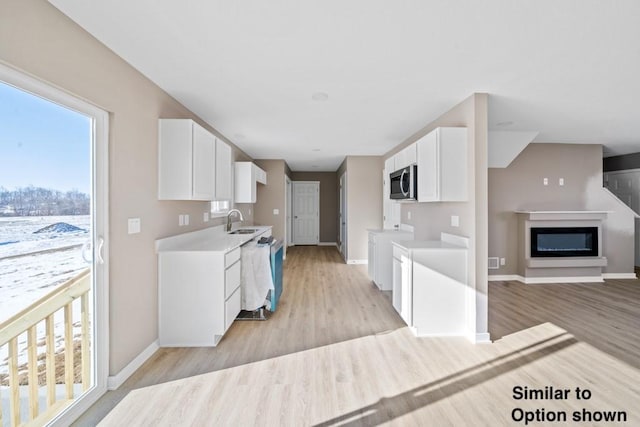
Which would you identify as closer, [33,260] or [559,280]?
[33,260]

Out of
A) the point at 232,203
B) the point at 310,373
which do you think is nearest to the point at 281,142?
the point at 232,203

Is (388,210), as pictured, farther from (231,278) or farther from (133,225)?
(133,225)

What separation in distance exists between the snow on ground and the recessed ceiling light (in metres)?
2.08

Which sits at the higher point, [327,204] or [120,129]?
[120,129]

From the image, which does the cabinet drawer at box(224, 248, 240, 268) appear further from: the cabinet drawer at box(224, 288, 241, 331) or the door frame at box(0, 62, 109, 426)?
the door frame at box(0, 62, 109, 426)

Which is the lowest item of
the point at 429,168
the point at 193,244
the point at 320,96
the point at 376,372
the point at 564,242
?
the point at 376,372

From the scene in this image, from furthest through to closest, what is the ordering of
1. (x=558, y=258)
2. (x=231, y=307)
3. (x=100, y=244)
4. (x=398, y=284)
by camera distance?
(x=558, y=258), (x=398, y=284), (x=231, y=307), (x=100, y=244)

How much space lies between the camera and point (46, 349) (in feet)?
5.59

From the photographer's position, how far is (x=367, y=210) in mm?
6215

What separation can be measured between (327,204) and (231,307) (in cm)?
657

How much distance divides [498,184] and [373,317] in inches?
129

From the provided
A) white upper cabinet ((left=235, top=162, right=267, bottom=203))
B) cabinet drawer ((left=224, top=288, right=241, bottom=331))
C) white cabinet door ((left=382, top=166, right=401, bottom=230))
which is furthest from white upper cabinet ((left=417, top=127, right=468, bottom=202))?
white upper cabinet ((left=235, top=162, right=267, bottom=203))

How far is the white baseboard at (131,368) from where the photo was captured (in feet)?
6.57

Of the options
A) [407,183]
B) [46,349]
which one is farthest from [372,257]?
[46,349]
